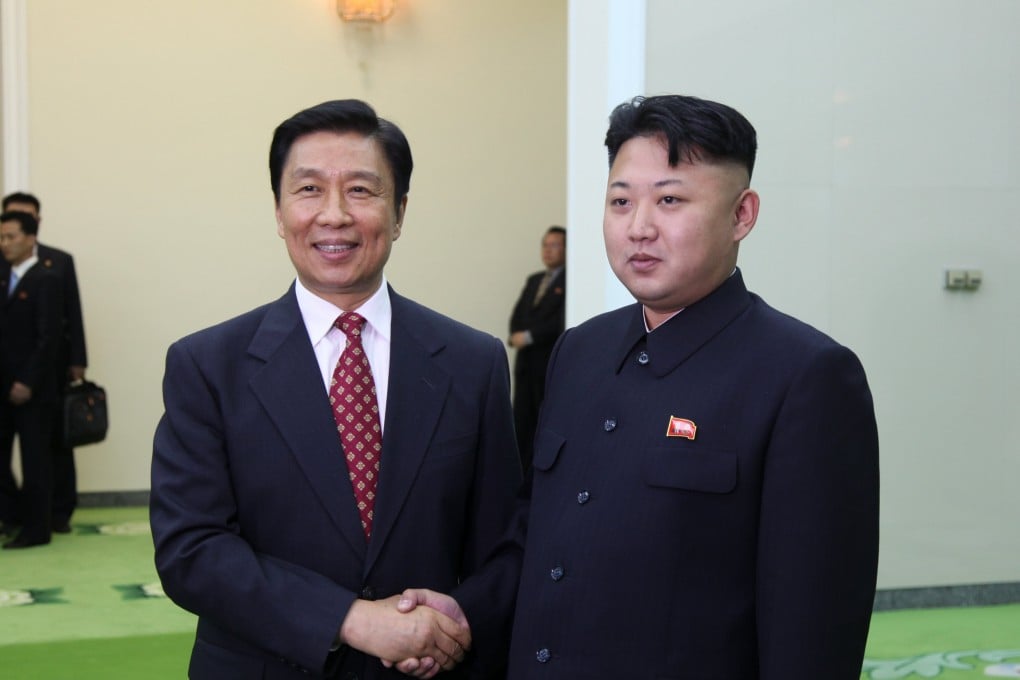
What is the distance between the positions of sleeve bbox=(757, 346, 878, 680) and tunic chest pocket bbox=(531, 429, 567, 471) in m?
0.36

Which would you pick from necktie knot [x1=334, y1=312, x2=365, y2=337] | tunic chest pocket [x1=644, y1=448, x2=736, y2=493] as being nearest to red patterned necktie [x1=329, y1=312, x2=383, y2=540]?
necktie knot [x1=334, y1=312, x2=365, y2=337]

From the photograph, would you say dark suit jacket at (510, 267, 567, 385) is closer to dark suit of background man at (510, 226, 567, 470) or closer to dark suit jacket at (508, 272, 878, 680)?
dark suit of background man at (510, 226, 567, 470)

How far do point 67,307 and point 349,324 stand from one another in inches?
199

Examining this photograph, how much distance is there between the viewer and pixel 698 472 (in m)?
1.73

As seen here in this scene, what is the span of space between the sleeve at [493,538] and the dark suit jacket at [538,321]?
207 inches

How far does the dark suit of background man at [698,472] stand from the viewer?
5.49 feet

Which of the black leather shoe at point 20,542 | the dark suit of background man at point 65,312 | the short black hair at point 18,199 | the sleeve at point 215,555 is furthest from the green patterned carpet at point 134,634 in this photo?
the sleeve at point 215,555

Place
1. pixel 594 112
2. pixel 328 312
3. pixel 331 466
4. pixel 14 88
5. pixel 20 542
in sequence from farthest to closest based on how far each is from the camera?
pixel 14 88
pixel 20 542
pixel 594 112
pixel 328 312
pixel 331 466

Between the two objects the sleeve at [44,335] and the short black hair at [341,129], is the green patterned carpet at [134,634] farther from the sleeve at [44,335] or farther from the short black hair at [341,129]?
the short black hair at [341,129]

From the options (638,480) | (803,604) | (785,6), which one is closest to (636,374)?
(638,480)

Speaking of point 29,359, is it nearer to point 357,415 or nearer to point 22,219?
point 22,219

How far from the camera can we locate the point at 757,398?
174 centimetres

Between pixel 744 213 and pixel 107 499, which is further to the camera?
pixel 107 499

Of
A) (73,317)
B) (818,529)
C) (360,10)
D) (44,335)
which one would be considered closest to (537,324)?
(360,10)
